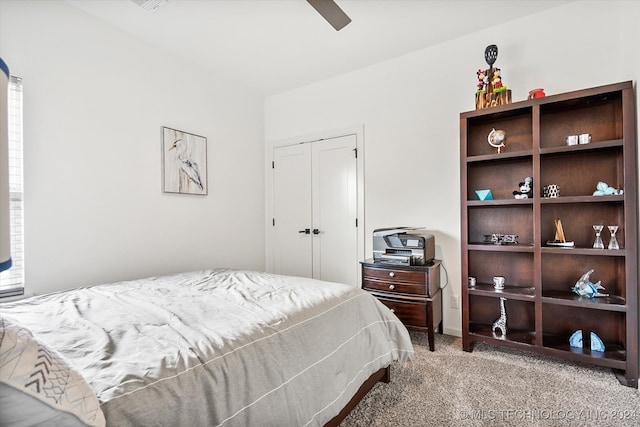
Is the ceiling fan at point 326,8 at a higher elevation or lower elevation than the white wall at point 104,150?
higher

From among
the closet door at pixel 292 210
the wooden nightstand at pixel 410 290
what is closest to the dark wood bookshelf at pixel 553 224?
the wooden nightstand at pixel 410 290

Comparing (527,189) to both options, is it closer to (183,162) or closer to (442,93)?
(442,93)

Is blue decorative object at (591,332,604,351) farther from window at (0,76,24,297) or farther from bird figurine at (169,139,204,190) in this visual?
window at (0,76,24,297)

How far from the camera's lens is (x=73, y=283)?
2.36 m

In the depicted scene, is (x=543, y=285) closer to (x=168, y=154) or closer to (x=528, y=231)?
(x=528, y=231)

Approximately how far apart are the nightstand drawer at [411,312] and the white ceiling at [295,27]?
2.44 m

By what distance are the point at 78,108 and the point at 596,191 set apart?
394cm

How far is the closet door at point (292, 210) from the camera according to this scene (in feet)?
12.8

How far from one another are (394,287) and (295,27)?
2.47 m

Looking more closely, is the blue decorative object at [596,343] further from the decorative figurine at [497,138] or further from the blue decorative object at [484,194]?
the decorative figurine at [497,138]

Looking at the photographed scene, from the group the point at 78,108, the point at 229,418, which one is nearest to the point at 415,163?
the point at 229,418

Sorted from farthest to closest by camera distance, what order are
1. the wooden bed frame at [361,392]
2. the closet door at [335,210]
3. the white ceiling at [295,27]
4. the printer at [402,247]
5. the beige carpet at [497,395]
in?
the closet door at [335,210] < the printer at [402,247] < the white ceiling at [295,27] < the beige carpet at [497,395] < the wooden bed frame at [361,392]

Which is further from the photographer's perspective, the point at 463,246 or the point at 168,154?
the point at 168,154


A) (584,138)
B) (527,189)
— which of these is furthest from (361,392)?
(584,138)
